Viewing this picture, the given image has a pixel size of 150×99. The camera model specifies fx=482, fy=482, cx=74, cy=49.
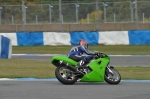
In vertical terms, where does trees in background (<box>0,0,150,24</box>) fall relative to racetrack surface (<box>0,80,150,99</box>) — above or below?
above

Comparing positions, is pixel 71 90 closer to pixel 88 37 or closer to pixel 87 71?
pixel 87 71

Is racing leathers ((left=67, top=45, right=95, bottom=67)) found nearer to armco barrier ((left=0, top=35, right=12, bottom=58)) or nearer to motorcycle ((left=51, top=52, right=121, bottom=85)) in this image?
motorcycle ((left=51, top=52, right=121, bottom=85))

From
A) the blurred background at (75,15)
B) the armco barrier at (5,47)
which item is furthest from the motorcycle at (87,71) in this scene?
the blurred background at (75,15)

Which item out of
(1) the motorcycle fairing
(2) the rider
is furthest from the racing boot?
(1) the motorcycle fairing

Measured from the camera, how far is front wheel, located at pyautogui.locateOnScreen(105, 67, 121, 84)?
1342 cm

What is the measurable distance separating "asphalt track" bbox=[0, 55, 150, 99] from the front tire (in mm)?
146

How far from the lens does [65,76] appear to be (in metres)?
13.4

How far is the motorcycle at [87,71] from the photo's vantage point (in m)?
13.3

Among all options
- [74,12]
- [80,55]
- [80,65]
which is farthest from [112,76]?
[74,12]

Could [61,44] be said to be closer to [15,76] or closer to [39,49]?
[39,49]

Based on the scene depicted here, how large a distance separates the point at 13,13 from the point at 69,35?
494 cm

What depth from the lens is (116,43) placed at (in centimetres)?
2908

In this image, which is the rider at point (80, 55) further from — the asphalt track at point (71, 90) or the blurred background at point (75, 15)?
the blurred background at point (75, 15)

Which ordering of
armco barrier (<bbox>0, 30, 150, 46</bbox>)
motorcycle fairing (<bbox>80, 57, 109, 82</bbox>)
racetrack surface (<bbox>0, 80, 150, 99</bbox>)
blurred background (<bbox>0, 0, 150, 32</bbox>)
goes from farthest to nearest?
blurred background (<bbox>0, 0, 150, 32</bbox>)
armco barrier (<bbox>0, 30, 150, 46</bbox>)
motorcycle fairing (<bbox>80, 57, 109, 82</bbox>)
racetrack surface (<bbox>0, 80, 150, 99</bbox>)
